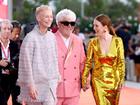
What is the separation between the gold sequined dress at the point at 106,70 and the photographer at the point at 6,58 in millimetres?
1017

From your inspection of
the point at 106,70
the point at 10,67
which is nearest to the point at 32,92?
the point at 10,67

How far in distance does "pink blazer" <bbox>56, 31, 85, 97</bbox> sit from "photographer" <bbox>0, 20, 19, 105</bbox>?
70 cm

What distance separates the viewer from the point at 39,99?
702cm

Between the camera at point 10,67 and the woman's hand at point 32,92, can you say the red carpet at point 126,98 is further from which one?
the woman's hand at point 32,92

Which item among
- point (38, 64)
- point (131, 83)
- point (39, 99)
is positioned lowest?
point (131, 83)

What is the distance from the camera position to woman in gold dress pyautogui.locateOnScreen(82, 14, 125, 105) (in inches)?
308

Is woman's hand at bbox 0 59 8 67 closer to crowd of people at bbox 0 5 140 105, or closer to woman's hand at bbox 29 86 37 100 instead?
crowd of people at bbox 0 5 140 105

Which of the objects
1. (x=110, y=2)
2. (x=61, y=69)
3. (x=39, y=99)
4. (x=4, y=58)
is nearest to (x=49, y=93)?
(x=39, y=99)

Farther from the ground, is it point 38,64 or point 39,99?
point 38,64

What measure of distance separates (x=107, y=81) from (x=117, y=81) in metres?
0.14

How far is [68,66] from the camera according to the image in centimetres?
760

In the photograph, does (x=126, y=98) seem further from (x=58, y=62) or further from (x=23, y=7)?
(x=23, y=7)

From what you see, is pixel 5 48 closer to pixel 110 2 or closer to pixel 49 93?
pixel 49 93

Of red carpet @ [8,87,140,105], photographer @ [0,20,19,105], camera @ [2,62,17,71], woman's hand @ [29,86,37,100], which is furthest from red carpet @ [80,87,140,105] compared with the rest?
woman's hand @ [29,86,37,100]
